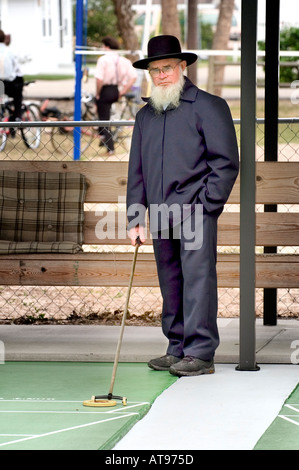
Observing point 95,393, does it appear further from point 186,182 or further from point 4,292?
point 4,292

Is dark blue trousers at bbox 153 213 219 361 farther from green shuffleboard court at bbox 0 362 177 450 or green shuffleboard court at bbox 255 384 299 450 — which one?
green shuffleboard court at bbox 255 384 299 450

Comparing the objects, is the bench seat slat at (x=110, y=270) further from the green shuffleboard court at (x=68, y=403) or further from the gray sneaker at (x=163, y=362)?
the gray sneaker at (x=163, y=362)

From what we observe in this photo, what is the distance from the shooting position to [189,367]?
684cm

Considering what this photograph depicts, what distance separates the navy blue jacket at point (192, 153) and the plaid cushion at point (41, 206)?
1.50 meters

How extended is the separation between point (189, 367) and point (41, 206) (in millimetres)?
2229

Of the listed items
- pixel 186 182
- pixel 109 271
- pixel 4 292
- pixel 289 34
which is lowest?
pixel 4 292

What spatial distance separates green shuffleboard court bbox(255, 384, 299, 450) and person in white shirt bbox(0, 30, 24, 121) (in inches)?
611

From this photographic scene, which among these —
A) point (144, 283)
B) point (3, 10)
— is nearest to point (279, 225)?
point (144, 283)

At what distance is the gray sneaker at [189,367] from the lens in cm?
684

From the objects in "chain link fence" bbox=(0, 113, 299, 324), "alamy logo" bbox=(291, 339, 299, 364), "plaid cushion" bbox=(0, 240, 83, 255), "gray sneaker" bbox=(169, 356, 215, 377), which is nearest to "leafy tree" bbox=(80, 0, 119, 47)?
"chain link fence" bbox=(0, 113, 299, 324)

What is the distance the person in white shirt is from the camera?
20.8 meters

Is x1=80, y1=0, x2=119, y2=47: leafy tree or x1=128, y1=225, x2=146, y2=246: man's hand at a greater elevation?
x1=80, y1=0, x2=119, y2=47: leafy tree
